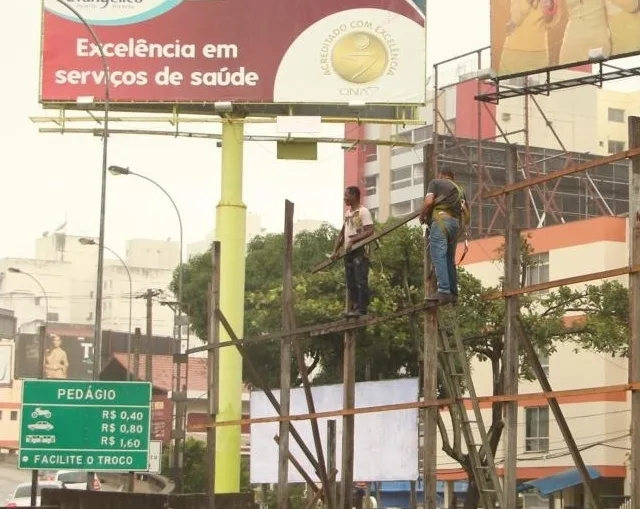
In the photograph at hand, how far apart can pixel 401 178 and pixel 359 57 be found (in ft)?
166

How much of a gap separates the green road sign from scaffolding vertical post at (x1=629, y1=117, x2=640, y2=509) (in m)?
13.0

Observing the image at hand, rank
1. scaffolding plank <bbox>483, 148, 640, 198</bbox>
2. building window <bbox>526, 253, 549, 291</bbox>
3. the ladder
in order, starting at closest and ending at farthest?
scaffolding plank <bbox>483, 148, 640, 198</bbox>, the ladder, building window <bbox>526, 253, 549, 291</bbox>

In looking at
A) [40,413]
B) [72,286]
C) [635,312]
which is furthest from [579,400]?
[72,286]

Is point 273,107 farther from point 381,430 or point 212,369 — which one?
point 381,430

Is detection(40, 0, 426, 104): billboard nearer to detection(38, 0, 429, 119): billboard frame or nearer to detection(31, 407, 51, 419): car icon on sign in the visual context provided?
detection(38, 0, 429, 119): billboard frame

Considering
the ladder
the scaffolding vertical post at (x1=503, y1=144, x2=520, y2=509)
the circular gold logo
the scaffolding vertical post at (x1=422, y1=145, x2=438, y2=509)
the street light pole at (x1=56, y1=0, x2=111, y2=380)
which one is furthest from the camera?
the circular gold logo

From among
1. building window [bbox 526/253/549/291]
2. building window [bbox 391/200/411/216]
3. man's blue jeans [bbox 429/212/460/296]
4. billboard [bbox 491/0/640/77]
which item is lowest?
man's blue jeans [bbox 429/212/460/296]

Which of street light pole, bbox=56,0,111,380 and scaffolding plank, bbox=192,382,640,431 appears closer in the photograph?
scaffolding plank, bbox=192,382,640,431

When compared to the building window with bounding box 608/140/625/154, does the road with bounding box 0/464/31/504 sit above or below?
below

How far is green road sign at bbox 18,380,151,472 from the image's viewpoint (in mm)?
23219

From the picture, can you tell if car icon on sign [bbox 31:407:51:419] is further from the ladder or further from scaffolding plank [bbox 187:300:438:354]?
the ladder

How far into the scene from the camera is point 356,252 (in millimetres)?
16109

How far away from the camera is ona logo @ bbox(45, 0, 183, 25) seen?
31.9m

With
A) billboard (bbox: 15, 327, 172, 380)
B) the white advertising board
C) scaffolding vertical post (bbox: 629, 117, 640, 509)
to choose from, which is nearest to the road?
billboard (bbox: 15, 327, 172, 380)
